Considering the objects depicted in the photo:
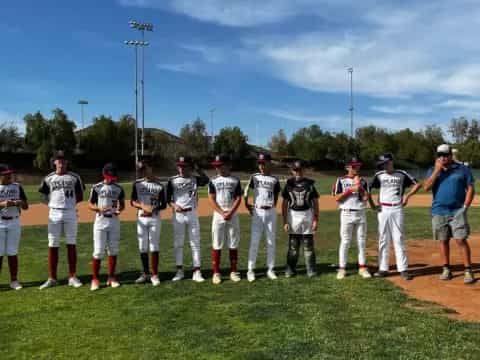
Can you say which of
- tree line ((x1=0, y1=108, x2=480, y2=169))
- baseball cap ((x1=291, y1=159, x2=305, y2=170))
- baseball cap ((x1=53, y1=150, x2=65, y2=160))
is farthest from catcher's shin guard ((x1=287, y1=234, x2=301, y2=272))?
tree line ((x1=0, y1=108, x2=480, y2=169))

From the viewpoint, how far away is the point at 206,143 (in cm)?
8281

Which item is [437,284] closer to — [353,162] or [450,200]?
[450,200]

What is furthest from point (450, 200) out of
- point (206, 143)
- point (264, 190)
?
point (206, 143)

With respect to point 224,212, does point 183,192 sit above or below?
above

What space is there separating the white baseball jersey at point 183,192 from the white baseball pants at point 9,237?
2.30 m

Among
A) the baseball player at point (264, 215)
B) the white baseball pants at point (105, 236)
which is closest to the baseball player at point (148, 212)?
the white baseball pants at point (105, 236)

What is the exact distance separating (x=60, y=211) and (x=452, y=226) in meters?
5.68

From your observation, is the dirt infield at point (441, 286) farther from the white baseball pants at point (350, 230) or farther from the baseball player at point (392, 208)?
the white baseball pants at point (350, 230)

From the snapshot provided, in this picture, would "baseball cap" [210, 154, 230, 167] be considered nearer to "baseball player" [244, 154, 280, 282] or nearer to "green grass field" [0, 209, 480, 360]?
"baseball player" [244, 154, 280, 282]

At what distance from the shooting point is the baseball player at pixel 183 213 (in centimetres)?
659

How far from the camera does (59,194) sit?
6570 mm

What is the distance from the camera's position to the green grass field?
393cm

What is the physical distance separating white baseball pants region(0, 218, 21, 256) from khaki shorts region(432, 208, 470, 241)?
243 inches

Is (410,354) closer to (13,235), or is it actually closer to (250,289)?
(250,289)
